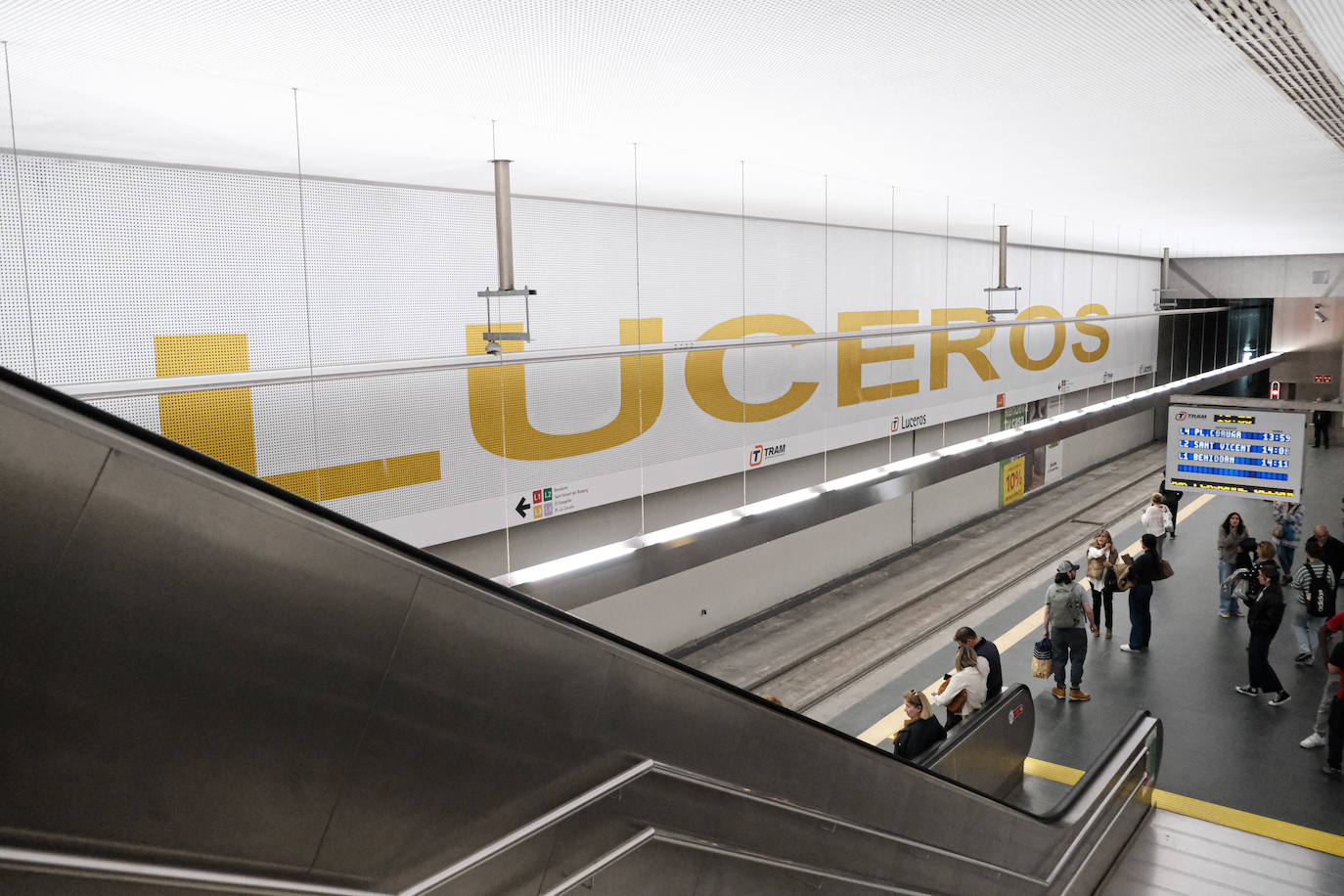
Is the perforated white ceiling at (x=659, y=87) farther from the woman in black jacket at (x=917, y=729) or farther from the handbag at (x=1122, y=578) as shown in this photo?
the handbag at (x=1122, y=578)

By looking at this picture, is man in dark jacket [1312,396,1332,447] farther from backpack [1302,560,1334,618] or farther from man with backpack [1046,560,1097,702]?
man with backpack [1046,560,1097,702]

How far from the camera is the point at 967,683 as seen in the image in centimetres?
706

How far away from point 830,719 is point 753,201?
4.68 metres

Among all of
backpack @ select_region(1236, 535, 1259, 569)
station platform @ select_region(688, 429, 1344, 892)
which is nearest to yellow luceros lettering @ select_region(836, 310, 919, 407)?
station platform @ select_region(688, 429, 1344, 892)

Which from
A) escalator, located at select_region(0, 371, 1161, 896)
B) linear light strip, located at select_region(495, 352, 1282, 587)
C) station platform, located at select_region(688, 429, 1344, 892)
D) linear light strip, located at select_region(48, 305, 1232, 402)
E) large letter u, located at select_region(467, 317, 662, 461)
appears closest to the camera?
escalator, located at select_region(0, 371, 1161, 896)

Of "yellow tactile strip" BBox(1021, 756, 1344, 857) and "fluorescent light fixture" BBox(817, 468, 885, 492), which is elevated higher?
"fluorescent light fixture" BBox(817, 468, 885, 492)

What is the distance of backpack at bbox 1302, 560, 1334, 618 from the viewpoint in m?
9.01

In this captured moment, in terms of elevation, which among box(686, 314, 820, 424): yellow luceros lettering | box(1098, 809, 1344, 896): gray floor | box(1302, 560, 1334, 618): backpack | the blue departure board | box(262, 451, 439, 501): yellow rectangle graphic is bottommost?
box(1098, 809, 1344, 896): gray floor

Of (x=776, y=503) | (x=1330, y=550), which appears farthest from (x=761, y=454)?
(x=1330, y=550)

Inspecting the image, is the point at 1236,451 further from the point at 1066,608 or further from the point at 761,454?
the point at 761,454

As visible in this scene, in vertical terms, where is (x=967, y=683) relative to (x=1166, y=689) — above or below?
above

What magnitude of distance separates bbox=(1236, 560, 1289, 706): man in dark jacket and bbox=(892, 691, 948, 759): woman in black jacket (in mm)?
3524

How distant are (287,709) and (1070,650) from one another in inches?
313

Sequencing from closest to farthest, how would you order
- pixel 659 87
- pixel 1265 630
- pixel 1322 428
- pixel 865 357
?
pixel 659 87 < pixel 1265 630 < pixel 865 357 < pixel 1322 428
